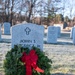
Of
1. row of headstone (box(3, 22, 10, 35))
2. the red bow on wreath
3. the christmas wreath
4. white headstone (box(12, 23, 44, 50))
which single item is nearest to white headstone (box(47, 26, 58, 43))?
row of headstone (box(3, 22, 10, 35))

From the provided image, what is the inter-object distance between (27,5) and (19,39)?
33.2 metres

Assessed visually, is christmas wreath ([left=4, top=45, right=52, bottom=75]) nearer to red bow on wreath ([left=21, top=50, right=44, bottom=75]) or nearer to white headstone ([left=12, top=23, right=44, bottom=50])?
red bow on wreath ([left=21, top=50, right=44, bottom=75])

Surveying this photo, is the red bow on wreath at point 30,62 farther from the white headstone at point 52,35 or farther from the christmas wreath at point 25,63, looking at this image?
the white headstone at point 52,35

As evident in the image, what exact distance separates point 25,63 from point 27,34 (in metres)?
0.77

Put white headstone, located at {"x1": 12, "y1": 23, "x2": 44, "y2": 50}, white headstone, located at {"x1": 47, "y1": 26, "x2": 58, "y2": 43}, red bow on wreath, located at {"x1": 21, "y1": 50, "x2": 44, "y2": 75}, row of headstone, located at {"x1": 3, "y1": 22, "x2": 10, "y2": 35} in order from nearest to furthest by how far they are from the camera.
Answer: red bow on wreath, located at {"x1": 21, "y1": 50, "x2": 44, "y2": 75} < white headstone, located at {"x1": 12, "y1": 23, "x2": 44, "y2": 50} < white headstone, located at {"x1": 47, "y1": 26, "x2": 58, "y2": 43} < row of headstone, located at {"x1": 3, "y1": 22, "x2": 10, "y2": 35}

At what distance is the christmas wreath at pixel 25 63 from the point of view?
15.8 feet

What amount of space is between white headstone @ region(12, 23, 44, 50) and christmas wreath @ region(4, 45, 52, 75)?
1.24 feet

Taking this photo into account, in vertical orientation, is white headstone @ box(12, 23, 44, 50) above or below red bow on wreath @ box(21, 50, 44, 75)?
above

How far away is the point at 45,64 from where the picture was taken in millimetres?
4977

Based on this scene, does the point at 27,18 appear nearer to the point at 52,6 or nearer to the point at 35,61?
the point at 52,6

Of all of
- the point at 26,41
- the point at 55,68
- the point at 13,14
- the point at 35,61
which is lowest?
the point at 55,68

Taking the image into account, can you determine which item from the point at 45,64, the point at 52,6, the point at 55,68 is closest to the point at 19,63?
the point at 45,64

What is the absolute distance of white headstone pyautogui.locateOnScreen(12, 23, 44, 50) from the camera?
5.32 m

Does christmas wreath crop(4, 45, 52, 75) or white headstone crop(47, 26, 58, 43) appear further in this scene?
white headstone crop(47, 26, 58, 43)
